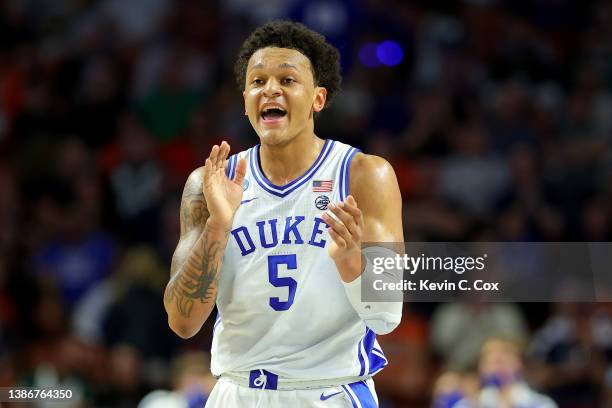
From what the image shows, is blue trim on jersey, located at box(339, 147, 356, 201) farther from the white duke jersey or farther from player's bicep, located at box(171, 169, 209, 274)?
player's bicep, located at box(171, 169, 209, 274)

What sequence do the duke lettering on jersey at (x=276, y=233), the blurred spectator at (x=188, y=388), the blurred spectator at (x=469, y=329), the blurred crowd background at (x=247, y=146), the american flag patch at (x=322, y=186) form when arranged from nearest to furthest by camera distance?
the duke lettering on jersey at (x=276, y=233) → the american flag patch at (x=322, y=186) → the blurred spectator at (x=188, y=388) → the blurred crowd background at (x=247, y=146) → the blurred spectator at (x=469, y=329)

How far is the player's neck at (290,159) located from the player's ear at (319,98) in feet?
0.49

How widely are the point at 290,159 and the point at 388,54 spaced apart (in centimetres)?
631

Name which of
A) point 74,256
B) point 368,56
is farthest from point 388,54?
point 74,256

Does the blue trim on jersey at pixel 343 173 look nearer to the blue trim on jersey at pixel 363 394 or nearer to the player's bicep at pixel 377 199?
the player's bicep at pixel 377 199

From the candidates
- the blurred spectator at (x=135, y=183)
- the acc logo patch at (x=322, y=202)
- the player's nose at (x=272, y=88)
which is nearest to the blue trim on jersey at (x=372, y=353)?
the acc logo patch at (x=322, y=202)

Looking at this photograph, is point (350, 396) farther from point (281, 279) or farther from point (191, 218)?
point (191, 218)

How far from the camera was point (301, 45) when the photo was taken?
5070 mm

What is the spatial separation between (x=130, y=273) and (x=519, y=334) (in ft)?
11.1

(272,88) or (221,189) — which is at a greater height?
(272,88)

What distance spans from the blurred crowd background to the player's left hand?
3.66 meters

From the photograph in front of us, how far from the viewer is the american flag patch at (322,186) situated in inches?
192

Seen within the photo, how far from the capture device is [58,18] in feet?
39.9

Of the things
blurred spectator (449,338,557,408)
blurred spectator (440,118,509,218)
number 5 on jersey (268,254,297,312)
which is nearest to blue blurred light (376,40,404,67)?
blurred spectator (440,118,509,218)
